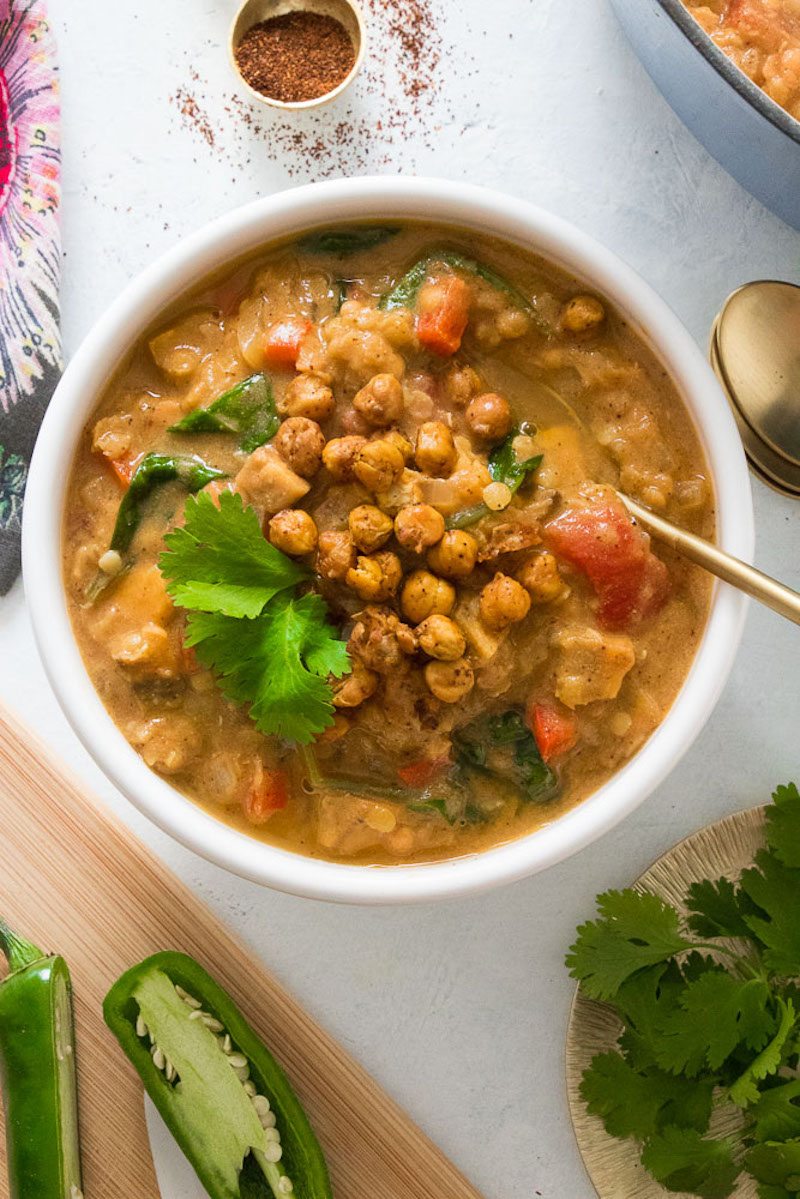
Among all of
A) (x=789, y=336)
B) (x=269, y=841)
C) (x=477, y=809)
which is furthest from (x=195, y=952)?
(x=789, y=336)

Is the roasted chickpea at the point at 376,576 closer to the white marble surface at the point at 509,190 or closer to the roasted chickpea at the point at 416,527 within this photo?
the roasted chickpea at the point at 416,527

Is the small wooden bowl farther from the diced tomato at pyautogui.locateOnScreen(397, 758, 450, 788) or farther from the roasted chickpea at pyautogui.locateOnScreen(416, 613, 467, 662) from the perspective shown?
the diced tomato at pyautogui.locateOnScreen(397, 758, 450, 788)

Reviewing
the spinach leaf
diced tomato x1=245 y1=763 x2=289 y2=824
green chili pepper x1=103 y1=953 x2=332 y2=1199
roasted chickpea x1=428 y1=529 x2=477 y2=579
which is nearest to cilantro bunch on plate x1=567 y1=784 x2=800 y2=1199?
the spinach leaf

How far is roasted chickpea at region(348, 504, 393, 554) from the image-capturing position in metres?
2.60

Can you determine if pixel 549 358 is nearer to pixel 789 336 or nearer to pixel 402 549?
pixel 402 549

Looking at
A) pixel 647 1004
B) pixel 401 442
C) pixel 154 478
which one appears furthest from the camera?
pixel 647 1004

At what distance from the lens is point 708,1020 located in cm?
299

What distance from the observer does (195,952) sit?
3.21 meters

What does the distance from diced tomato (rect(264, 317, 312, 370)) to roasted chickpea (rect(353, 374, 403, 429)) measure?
0.60 ft

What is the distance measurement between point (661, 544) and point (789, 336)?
0.75 m

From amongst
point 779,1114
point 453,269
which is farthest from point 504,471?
point 779,1114

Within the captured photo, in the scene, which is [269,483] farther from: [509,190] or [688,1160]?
[688,1160]

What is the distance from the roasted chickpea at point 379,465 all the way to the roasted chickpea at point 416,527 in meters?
0.07

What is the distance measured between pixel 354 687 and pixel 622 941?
0.98m
